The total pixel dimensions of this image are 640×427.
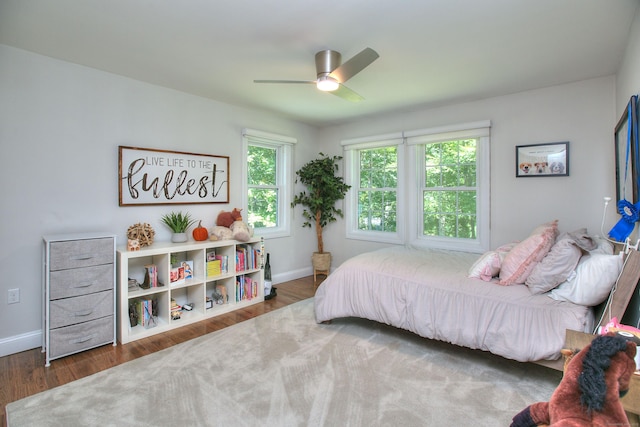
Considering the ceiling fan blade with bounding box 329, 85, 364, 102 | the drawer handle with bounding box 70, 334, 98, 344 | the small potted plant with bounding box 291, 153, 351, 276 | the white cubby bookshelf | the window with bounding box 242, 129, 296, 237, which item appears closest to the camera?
the drawer handle with bounding box 70, 334, 98, 344

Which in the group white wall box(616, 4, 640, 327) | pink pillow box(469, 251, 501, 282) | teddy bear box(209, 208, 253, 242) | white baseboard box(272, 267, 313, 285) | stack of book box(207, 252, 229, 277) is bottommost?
white baseboard box(272, 267, 313, 285)

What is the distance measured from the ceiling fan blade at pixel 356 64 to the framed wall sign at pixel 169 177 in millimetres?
1993

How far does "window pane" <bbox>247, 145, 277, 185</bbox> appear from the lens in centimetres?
433

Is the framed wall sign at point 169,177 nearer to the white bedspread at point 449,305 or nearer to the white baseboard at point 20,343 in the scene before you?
the white baseboard at point 20,343

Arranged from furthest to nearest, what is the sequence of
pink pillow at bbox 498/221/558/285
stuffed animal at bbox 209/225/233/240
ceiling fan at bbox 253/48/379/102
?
1. stuffed animal at bbox 209/225/233/240
2. ceiling fan at bbox 253/48/379/102
3. pink pillow at bbox 498/221/558/285

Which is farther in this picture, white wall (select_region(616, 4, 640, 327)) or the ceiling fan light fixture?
the ceiling fan light fixture

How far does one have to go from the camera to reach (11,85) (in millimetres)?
2467

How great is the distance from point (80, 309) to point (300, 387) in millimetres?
1852

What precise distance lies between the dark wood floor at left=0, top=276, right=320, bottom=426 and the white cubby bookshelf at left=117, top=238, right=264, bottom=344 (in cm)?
12

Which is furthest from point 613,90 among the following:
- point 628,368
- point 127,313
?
point 127,313

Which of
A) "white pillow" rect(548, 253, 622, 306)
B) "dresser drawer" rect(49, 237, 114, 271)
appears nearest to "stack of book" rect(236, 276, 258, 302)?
"dresser drawer" rect(49, 237, 114, 271)

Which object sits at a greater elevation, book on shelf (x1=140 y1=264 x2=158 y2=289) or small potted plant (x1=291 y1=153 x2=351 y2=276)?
small potted plant (x1=291 y1=153 x2=351 y2=276)

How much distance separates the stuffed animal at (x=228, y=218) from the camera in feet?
12.2

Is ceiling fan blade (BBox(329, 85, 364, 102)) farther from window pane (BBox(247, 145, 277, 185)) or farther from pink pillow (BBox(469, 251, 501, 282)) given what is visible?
window pane (BBox(247, 145, 277, 185))
